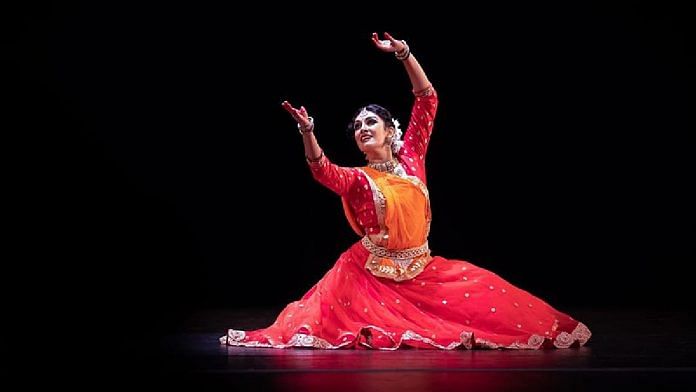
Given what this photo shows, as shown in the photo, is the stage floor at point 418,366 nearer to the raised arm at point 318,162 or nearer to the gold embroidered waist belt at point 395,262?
the gold embroidered waist belt at point 395,262

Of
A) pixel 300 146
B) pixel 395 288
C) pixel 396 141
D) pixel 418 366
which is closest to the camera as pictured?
pixel 418 366

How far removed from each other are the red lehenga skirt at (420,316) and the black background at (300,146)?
1.63 meters

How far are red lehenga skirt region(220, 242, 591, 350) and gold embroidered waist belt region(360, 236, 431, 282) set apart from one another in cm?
2

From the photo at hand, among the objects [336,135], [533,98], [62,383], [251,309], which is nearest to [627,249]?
[533,98]

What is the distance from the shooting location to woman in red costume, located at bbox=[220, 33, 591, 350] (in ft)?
8.81

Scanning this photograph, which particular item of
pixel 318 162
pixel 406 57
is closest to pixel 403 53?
pixel 406 57

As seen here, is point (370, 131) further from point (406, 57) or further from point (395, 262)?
point (395, 262)

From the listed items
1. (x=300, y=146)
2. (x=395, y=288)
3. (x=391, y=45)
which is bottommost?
(x=395, y=288)

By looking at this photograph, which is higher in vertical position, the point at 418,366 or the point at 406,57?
the point at 406,57

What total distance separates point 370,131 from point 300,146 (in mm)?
1605

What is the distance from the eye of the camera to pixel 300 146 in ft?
14.8

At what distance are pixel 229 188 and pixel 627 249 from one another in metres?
2.08

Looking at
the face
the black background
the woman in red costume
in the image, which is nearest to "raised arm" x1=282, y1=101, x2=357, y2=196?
the woman in red costume

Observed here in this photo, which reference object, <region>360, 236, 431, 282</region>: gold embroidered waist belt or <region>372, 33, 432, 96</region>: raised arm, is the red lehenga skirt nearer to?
<region>360, 236, 431, 282</region>: gold embroidered waist belt
